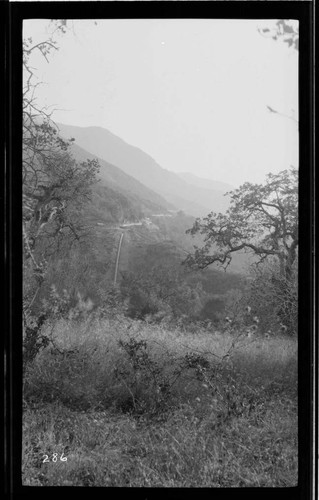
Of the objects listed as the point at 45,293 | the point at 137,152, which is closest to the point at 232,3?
the point at 137,152

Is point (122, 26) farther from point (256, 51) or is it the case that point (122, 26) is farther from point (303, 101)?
point (303, 101)

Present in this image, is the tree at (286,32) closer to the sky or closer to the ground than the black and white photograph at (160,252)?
closer to the sky

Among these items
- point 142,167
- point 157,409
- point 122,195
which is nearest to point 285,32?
point 142,167

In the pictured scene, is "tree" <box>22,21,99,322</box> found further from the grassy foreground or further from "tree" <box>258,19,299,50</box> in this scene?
"tree" <box>258,19,299,50</box>

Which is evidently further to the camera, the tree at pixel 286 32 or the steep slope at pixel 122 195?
the steep slope at pixel 122 195

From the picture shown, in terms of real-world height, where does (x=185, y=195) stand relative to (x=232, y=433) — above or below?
above

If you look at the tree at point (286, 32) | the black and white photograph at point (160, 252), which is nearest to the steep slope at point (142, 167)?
the black and white photograph at point (160, 252)

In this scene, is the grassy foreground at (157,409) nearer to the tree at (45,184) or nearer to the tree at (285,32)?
the tree at (45,184)
